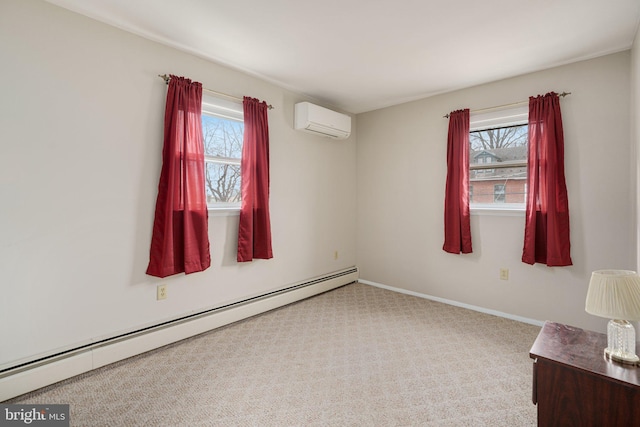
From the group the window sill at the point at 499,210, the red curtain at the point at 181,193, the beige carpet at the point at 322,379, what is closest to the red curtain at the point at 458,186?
the window sill at the point at 499,210

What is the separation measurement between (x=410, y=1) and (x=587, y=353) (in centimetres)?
214

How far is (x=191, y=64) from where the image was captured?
264cm

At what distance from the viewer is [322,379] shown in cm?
204

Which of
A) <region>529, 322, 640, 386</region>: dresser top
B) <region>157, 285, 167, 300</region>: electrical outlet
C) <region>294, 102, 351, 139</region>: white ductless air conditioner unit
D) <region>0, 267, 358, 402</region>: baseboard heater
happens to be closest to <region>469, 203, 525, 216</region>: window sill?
<region>529, 322, 640, 386</region>: dresser top

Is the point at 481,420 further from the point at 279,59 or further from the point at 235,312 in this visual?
the point at 279,59

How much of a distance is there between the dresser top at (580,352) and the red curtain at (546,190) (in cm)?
142

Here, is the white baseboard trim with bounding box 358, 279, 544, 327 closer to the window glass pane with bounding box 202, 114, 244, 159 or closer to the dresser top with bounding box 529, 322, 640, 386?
the dresser top with bounding box 529, 322, 640, 386

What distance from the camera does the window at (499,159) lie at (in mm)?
3086

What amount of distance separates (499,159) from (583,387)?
8.19 ft

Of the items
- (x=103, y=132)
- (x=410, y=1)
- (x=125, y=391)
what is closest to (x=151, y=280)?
(x=125, y=391)

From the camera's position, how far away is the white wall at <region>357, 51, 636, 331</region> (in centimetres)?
257

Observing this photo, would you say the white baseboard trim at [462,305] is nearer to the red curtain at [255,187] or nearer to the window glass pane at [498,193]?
the window glass pane at [498,193]

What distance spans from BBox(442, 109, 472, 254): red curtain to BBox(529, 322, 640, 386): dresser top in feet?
5.66

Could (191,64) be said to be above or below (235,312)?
above
